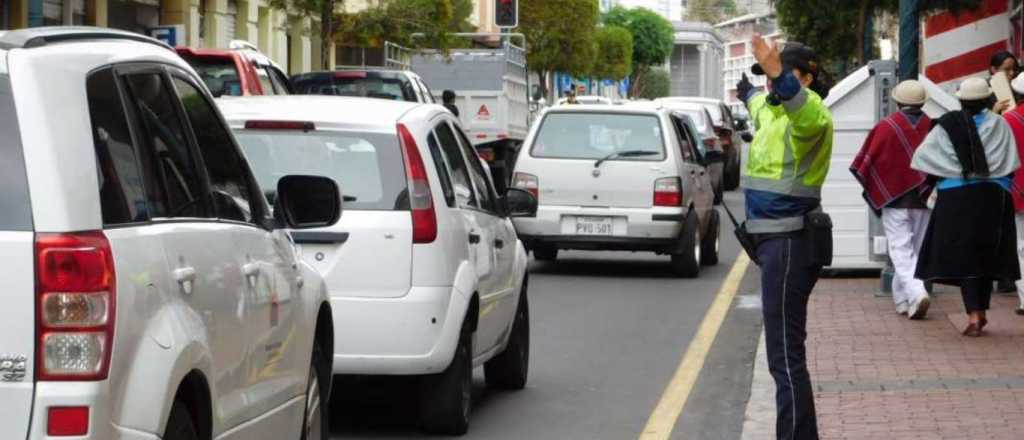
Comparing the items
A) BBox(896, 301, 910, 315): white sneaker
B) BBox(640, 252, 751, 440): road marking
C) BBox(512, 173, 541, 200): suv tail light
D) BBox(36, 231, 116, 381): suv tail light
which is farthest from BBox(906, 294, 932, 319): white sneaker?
BBox(36, 231, 116, 381): suv tail light

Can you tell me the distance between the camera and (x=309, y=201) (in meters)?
6.75

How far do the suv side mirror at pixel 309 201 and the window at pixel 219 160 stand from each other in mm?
168

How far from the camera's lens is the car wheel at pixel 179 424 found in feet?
16.3

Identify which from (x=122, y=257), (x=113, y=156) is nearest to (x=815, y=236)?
(x=113, y=156)

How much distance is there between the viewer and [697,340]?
46.1 ft

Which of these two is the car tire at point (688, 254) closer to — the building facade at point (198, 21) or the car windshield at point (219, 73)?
the car windshield at point (219, 73)

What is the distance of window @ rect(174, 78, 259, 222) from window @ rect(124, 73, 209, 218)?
17 centimetres

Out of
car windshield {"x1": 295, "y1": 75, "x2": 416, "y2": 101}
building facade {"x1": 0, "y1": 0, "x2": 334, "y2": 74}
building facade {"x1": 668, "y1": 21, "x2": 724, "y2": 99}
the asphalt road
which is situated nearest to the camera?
the asphalt road

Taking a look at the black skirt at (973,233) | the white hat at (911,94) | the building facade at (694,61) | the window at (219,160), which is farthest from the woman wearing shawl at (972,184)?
the building facade at (694,61)

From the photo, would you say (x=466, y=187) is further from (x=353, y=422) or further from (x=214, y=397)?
(x=214, y=397)

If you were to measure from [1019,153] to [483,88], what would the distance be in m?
23.3

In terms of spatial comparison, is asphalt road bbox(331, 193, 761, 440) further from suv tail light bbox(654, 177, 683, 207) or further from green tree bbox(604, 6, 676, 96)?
green tree bbox(604, 6, 676, 96)

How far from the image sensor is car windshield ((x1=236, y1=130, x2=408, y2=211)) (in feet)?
30.2

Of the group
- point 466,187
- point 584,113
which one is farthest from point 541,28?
point 466,187
